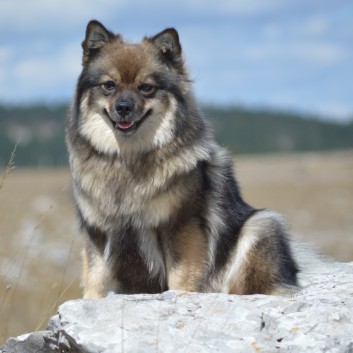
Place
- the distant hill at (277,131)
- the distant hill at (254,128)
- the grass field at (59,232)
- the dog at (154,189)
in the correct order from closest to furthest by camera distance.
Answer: the dog at (154,189), the grass field at (59,232), the distant hill at (254,128), the distant hill at (277,131)

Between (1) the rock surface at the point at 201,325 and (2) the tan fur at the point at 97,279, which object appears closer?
(1) the rock surface at the point at 201,325

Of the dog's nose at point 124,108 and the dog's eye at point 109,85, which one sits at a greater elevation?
the dog's eye at point 109,85

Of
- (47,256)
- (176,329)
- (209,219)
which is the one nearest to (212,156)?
(209,219)

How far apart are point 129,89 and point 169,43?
0.60m

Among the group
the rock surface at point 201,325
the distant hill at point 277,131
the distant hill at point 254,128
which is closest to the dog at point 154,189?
the rock surface at point 201,325

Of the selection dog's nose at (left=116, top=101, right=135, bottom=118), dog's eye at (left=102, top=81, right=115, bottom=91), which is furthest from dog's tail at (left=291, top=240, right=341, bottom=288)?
dog's eye at (left=102, top=81, right=115, bottom=91)

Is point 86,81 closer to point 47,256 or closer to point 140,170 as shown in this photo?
point 140,170

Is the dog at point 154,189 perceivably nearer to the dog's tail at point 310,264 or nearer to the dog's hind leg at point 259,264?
the dog's hind leg at point 259,264

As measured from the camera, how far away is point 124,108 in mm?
5555

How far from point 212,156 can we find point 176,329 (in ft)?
6.70

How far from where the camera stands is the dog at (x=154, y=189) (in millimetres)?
5633

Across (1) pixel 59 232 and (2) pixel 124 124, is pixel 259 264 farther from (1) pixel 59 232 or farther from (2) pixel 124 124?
(1) pixel 59 232

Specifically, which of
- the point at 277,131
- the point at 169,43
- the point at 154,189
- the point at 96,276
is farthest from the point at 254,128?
the point at 154,189

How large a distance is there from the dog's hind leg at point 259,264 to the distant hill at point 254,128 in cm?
14592
